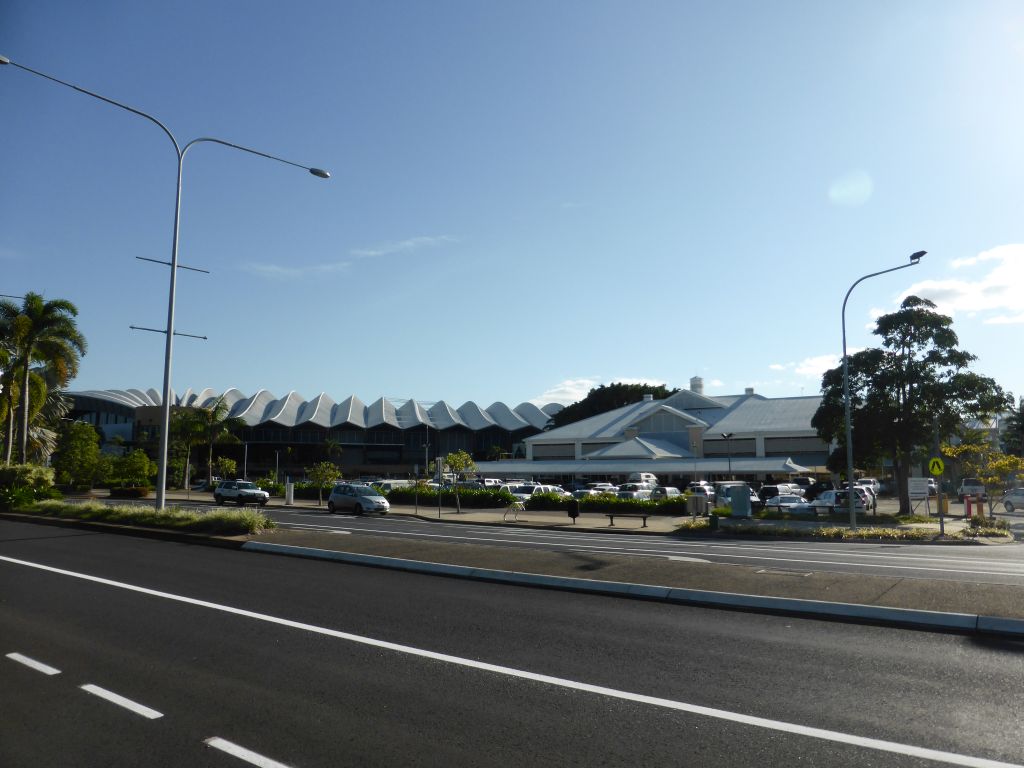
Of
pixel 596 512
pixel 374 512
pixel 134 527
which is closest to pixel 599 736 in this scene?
pixel 134 527

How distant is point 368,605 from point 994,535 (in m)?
26.7

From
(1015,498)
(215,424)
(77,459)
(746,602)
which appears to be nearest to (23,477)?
(746,602)

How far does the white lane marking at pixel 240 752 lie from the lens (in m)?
4.62

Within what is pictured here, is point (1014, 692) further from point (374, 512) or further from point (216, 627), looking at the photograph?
point (374, 512)

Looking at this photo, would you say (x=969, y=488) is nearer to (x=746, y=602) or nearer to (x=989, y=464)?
(x=989, y=464)

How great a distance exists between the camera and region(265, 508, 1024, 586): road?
48.1ft

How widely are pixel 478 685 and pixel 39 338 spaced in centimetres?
3733

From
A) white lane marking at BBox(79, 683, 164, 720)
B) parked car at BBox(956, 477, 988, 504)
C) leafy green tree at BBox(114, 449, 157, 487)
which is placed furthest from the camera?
leafy green tree at BBox(114, 449, 157, 487)

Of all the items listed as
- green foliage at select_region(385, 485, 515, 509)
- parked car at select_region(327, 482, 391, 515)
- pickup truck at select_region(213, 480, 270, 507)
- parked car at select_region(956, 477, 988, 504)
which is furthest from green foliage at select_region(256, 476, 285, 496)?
parked car at select_region(956, 477, 988, 504)

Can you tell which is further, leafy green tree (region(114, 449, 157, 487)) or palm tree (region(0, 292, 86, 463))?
leafy green tree (region(114, 449, 157, 487))

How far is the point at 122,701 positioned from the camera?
19.0ft

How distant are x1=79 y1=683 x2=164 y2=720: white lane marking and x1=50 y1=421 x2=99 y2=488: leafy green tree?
60.9m

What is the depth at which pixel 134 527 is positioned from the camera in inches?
734

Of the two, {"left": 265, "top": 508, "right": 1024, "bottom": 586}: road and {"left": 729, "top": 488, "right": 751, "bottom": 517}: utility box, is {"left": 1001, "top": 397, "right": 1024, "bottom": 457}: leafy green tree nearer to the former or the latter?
{"left": 729, "top": 488, "right": 751, "bottom": 517}: utility box
